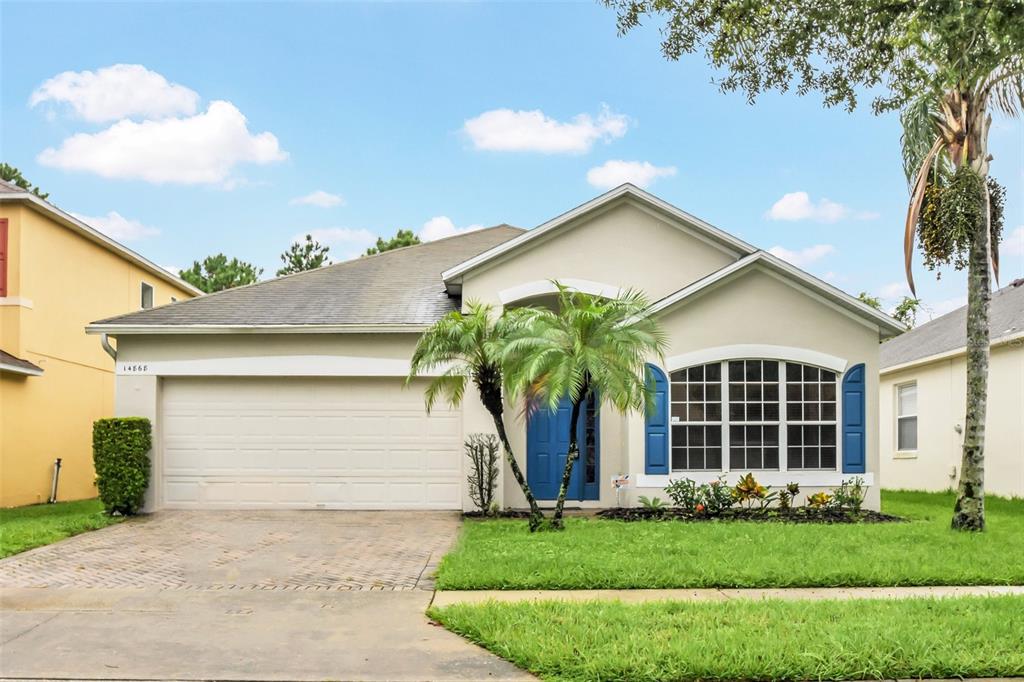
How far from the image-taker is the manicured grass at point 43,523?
11.3 m

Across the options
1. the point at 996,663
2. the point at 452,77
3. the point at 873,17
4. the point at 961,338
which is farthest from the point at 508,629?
the point at 961,338

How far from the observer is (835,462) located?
14336 millimetres

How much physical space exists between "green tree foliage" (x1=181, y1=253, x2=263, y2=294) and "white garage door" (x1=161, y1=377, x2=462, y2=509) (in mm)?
28893

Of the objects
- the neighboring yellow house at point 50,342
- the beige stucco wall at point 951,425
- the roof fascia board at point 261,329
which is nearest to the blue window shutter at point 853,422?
the beige stucco wall at point 951,425

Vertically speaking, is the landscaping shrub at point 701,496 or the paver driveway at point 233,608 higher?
the landscaping shrub at point 701,496

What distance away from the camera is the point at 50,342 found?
18312 mm

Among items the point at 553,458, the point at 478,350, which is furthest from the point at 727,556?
the point at 553,458

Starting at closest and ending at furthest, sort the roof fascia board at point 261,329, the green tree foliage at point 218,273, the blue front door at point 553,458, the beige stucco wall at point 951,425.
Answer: the roof fascia board at point 261,329
the blue front door at point 553,458
the beige stucco wall at point 951,425
the green tree foliage at point 218,273

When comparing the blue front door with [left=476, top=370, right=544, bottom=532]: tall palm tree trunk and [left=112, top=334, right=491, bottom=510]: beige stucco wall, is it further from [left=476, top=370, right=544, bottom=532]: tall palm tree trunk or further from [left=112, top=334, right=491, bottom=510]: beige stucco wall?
[left=476, top=370, right=544, bottom=532]: tall palm tree trunk

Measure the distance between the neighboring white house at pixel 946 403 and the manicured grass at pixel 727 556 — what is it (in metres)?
5.84

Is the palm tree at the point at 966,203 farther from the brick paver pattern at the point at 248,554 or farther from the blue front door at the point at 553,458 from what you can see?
the brick paver pattern at the point at 248,554

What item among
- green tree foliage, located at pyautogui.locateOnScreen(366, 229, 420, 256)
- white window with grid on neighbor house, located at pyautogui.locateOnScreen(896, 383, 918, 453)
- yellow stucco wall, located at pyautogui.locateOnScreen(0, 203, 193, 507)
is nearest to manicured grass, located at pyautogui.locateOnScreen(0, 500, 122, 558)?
yellow stucco wall, located at pyautogui.locateOnScreen(0, 203, 193, 507)

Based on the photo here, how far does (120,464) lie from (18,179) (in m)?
26.6

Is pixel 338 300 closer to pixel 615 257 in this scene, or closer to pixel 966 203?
pixel 615 257
